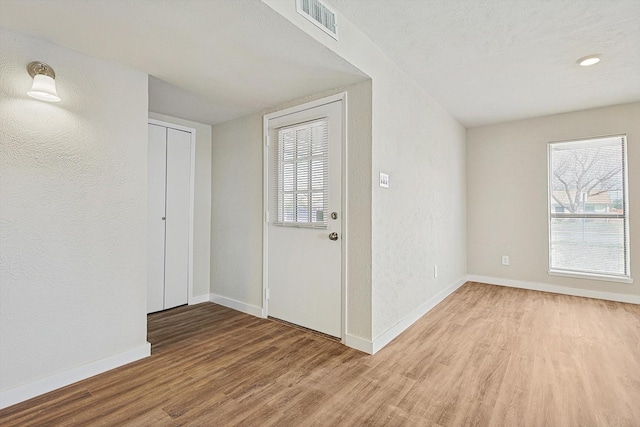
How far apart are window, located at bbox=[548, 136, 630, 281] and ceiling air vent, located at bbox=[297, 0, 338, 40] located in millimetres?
3946

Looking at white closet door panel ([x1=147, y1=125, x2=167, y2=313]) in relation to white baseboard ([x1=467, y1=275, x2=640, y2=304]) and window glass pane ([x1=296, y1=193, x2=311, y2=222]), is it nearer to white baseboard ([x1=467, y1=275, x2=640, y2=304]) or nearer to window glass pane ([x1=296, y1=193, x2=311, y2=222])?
window glass pane ([x1=296, y1=193, x2=311, y2=222])

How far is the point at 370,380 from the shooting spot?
206 cm

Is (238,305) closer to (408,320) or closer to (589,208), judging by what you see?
(408,320)

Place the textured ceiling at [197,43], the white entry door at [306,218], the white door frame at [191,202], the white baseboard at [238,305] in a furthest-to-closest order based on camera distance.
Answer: the white door frame at [191,202] → the white baseboard at [238,305] → the white entry door at [306,218] → the textured ceiling at [197,43]

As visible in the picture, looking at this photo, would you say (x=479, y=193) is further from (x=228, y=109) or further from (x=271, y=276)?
(x=228, y=109)

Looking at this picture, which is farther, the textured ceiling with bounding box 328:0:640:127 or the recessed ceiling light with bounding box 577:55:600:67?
the recessed ceiling light with bounding box 577:55:600:67

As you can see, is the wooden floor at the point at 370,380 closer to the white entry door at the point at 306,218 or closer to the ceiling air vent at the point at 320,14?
the white entry door at the point at 306,218

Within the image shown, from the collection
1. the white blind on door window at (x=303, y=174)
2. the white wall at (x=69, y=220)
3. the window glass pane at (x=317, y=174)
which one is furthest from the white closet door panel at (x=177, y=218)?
the window glass pane at (x=317, y=174)

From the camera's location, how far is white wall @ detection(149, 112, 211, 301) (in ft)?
12.6

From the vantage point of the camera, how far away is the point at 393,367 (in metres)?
2.23

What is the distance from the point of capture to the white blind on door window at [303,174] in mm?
2789

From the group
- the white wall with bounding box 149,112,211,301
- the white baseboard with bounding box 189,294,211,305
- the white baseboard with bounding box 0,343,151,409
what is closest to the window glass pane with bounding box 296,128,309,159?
the white wall with bounding box 149,112,211,301

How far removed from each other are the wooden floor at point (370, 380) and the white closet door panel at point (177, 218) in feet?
1.88

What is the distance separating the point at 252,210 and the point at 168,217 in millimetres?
1030
